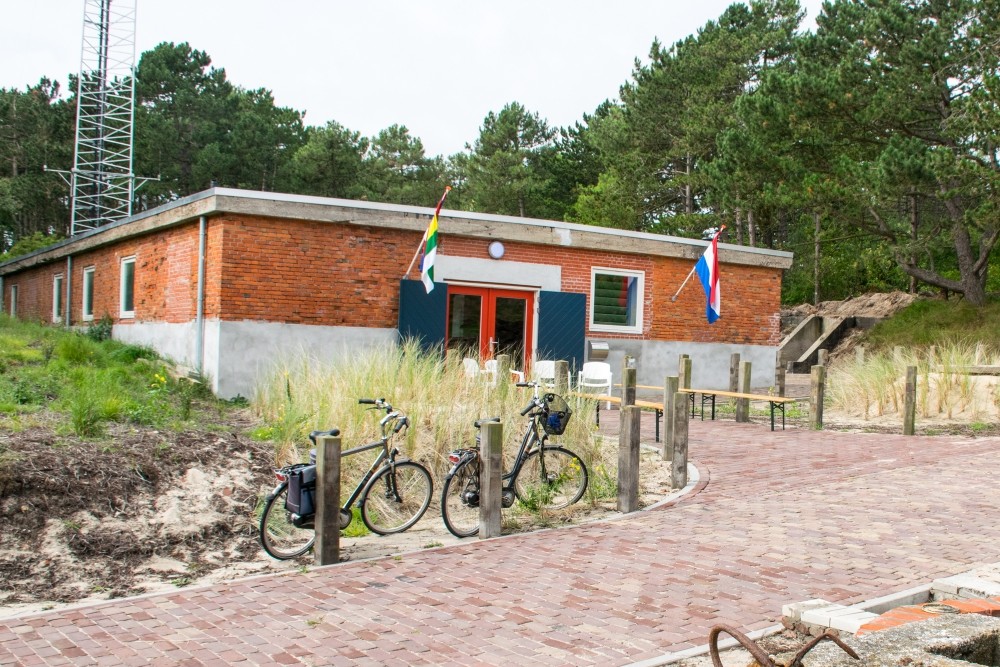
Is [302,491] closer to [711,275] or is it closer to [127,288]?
[711,275]

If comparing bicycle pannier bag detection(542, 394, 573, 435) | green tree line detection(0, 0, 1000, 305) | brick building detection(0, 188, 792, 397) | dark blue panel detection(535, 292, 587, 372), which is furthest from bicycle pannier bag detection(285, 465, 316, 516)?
green tree line detection(0, 0, 1000, 305)

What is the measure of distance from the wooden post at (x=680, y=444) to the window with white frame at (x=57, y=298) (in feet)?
64.2

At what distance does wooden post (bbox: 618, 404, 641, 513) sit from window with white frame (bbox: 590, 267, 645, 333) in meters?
10.3

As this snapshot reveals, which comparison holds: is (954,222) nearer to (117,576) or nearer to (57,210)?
(117,576)

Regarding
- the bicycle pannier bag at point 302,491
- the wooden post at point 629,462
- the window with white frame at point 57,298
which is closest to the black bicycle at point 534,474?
the wooden post at point 629,462

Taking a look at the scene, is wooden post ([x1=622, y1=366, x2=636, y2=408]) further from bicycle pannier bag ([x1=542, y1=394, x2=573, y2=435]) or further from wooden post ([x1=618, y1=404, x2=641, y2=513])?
bicycle pannier bag ([x1=542, y1=394, x2=573, y2=435])

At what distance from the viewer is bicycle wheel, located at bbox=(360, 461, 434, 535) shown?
24.6 ft

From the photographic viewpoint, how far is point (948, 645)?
3238 mm

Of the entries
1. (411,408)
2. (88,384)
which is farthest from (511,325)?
(411,408)

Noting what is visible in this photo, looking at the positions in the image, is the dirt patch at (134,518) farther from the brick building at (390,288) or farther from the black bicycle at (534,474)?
the brick building at (390,288)

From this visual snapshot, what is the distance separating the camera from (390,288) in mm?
16406

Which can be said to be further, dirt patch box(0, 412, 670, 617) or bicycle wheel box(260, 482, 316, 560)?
bicycle wheel box(260, 482, 316, 560)

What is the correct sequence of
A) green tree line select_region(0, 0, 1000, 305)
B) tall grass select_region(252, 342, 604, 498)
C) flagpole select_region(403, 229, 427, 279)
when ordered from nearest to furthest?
tall grass select_region(252, 342, 604, 498), flagpole select_region(403, 229, 427, 279), green tree line select_region(0, 0, 1000, 305)

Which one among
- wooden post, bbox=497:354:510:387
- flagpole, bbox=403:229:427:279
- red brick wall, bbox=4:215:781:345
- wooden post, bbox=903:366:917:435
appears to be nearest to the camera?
wooden post, bbox=497:354:510:387
